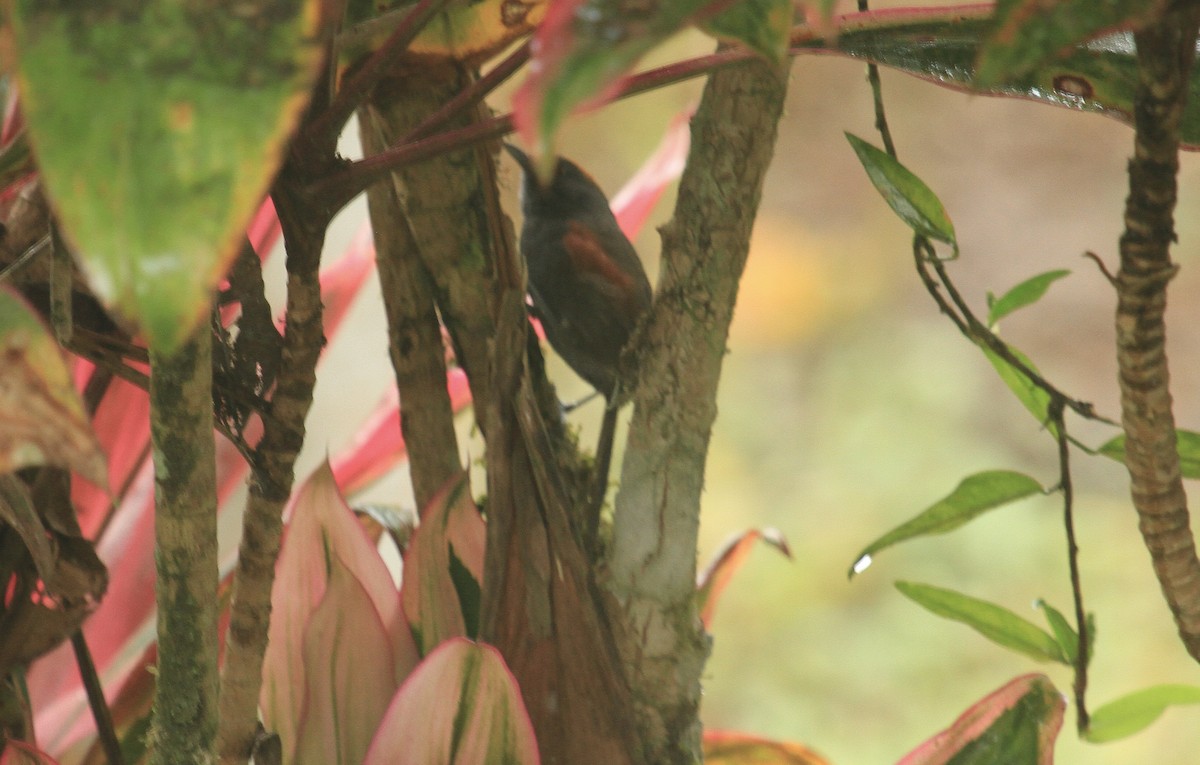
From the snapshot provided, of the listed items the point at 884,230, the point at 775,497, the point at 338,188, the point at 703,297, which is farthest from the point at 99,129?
the point at 884,230

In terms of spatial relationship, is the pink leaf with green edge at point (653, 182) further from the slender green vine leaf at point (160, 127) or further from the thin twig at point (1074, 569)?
the slender green vine leaf at point (160, 127)

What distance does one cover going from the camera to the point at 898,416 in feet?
5.98

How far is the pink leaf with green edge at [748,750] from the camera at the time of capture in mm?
505

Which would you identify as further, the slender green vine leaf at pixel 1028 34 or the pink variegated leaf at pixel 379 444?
the pink variegated leaf at pixel 379 444

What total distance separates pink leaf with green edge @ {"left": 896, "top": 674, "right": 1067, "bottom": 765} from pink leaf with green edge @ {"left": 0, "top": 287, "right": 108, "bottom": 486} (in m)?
0.35

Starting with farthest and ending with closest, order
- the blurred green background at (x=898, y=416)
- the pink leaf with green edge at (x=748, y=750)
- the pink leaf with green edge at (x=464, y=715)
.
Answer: the blurred green background at (x=898, y=416) < the pink leaf with green edge at (x=748, y=750) < the pink leaf with green edge at (x=464, y=715)

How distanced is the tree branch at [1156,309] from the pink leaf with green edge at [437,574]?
0.91 ft

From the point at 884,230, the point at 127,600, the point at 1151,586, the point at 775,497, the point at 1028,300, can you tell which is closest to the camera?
the point at 1028,300

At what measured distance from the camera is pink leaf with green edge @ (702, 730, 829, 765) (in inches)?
19.9

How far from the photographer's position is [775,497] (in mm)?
1775

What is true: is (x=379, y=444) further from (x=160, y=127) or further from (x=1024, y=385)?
(x=160, y=127)

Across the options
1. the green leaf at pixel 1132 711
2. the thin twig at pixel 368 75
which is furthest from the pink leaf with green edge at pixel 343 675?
the green leaf at pixel 1132 711

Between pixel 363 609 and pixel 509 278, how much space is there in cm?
16

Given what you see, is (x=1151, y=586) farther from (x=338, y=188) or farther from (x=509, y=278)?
(x=338, y=188)
